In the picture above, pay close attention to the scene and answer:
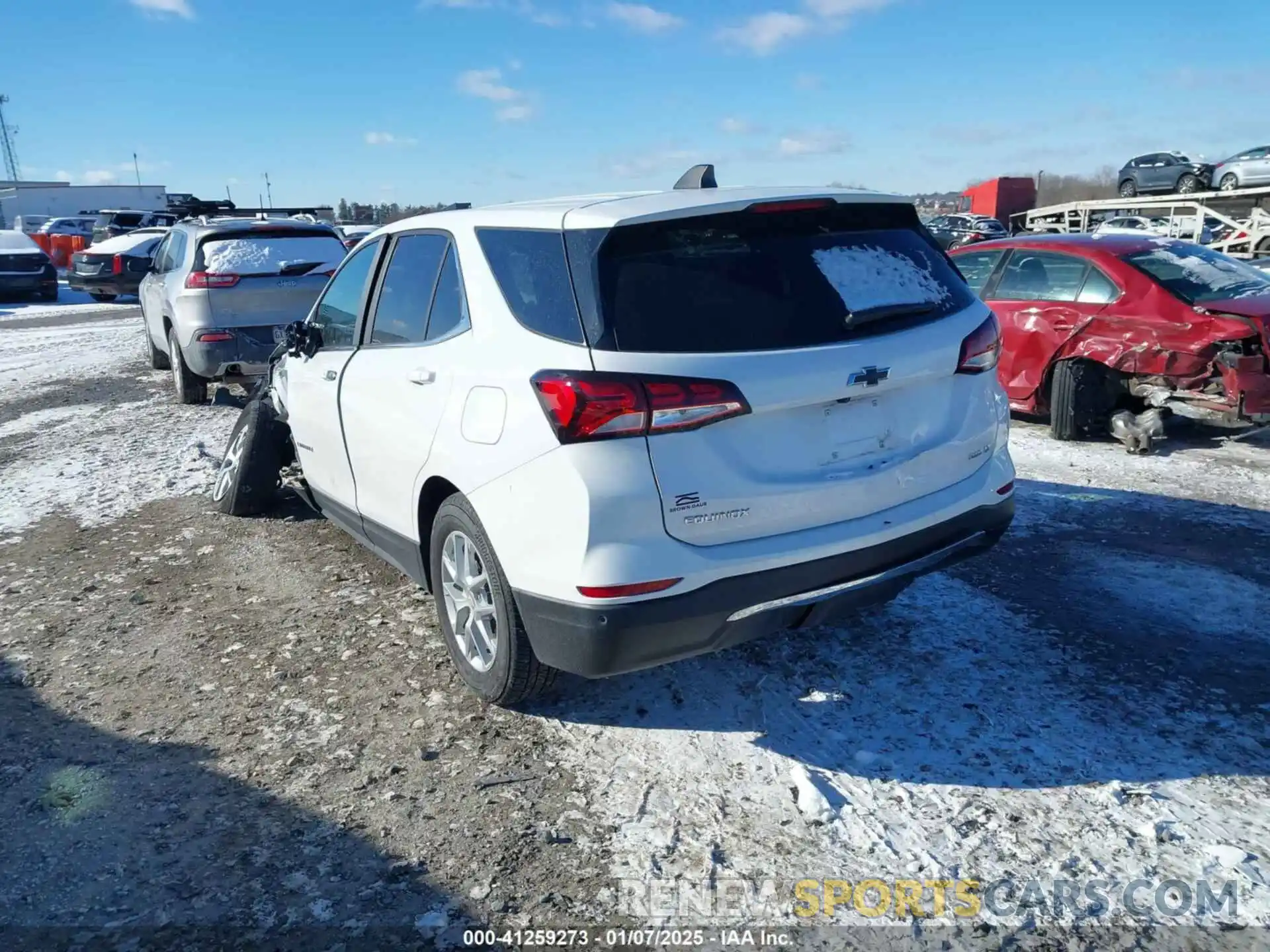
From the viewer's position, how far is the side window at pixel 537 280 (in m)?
2.99

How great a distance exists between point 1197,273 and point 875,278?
16.8 feet

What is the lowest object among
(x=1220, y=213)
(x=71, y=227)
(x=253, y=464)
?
(x=253, y=464)

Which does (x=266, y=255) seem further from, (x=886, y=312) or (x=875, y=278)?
(x=886, y=312)

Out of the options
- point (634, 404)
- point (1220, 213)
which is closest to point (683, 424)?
point (634, 404)

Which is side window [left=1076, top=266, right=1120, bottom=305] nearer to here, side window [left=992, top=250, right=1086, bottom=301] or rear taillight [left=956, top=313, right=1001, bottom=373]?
side window [left=992, top=250, right=1086, bottom=301]

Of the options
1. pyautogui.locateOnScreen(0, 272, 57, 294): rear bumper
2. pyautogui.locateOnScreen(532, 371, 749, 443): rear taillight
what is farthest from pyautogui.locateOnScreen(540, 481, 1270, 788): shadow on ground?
pyautogui.locateOnScreen(0, 272, 57, 294): rear bumper

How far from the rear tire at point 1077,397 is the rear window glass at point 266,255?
22.1 feet

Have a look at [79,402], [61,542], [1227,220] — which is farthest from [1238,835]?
[1227,220]

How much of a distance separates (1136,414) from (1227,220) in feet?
56.8

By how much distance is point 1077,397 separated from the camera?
7.21 meters

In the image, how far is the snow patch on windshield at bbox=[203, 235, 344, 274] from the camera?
29.6ft

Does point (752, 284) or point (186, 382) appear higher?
point (752, 284)

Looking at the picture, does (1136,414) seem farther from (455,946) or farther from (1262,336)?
(455,946)

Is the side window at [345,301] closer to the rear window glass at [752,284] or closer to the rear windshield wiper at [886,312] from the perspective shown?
the rear window glass at [752,284]
